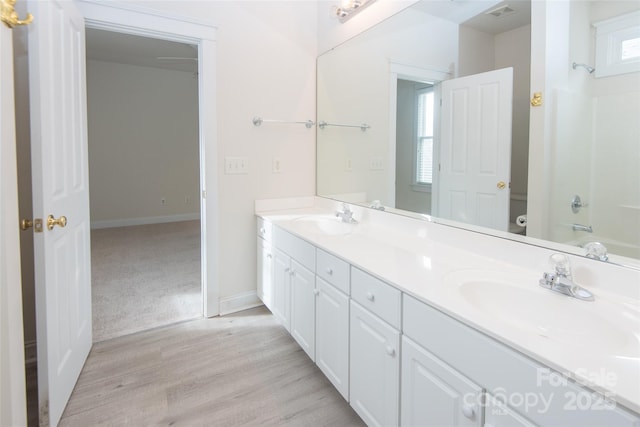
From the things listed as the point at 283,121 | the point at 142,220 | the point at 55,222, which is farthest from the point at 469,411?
the point at 142,220

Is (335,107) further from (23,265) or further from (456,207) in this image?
(23,265)

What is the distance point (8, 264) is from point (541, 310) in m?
1.71

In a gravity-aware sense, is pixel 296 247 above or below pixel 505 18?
below

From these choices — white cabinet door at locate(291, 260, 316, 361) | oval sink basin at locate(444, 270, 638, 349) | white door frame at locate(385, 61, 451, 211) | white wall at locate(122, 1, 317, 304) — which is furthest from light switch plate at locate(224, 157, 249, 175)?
oval sink basin at locate(444, 270, 638, 349)

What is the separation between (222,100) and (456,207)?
164cm

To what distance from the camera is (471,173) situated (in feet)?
5.42

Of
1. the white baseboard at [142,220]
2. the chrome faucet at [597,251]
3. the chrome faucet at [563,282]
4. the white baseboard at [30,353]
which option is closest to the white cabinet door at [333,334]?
the chrome faucet at [563,282]

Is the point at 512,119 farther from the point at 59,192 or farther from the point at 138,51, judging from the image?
the point at 138,51

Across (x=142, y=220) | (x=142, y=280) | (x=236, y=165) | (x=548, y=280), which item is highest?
(x=236, y=165)

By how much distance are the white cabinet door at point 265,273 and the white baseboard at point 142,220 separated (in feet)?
13.5

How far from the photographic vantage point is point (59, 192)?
61.2 inches

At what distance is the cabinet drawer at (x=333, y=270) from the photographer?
59.9 inches

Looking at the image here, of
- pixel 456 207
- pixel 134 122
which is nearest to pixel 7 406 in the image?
pixel 456 207

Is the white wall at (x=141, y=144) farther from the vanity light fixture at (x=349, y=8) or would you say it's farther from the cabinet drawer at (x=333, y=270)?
the cabinet drawer at (x=333, y=270)
